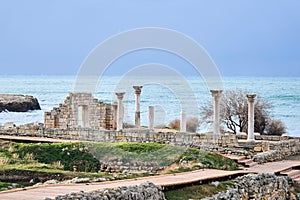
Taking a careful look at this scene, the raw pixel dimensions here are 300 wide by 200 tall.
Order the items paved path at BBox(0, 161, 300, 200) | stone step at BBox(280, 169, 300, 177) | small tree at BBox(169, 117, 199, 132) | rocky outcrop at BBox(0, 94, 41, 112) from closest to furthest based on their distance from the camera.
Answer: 1. paved path at BBox(0, 161, 300, 200)
2. stone step at BBox(280, 169, 300, 177)
3. small tree at BBox(169, 117, 199, 132)
4. rocky outcrop at BBox(0, 94, 41, 112)

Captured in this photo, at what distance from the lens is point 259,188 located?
2119 cm

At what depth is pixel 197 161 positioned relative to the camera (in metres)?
24.8

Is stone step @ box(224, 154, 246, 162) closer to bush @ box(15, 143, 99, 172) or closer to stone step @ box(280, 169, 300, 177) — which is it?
stone step @ box(280, 169, 300, 177)

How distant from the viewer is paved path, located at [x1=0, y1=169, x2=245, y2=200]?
50.7ft

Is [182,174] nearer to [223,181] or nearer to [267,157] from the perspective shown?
[223,181]

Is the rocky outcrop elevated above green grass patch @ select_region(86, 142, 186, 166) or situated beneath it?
elevated above

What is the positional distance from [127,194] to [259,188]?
646 centimetres

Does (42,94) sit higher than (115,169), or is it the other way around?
(42,94)

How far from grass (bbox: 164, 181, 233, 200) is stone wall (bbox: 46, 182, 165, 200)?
2.42ft

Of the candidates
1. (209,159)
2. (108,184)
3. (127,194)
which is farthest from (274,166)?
(127,194)

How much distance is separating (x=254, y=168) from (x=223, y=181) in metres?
4.54

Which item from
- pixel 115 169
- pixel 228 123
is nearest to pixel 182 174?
pixel 115 169

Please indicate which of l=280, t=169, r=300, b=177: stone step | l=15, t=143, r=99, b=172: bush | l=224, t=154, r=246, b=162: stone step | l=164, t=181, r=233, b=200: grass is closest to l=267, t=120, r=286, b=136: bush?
l=224, t=154, r=246, b=162: stone step

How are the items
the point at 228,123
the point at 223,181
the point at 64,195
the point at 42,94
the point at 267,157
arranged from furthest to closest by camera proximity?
the point at 42,94, the point at 228,123, the point at 267,157, the point at 223,181, the point at 64,195
